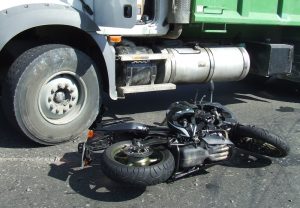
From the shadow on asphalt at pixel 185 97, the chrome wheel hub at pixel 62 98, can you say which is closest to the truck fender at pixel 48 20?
the chrome wheel hub at pixel 62 98

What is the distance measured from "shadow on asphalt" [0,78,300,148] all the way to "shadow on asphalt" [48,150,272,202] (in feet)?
2.19

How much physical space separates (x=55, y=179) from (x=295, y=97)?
17.0 feet

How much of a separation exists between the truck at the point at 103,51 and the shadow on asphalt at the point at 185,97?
0.50 meters

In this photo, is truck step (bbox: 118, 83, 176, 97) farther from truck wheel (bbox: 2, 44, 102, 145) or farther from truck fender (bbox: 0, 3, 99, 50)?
truck fender (bbox: 0, 3, 99, 50)

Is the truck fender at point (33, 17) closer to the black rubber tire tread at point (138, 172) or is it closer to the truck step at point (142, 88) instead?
the truck step at point (142, 88)

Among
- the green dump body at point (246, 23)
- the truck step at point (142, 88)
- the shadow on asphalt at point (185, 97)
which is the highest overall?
the green dump body at point (246, 23)

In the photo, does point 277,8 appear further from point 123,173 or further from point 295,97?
point 123,173

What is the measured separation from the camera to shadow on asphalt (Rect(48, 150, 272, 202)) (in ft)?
12.8

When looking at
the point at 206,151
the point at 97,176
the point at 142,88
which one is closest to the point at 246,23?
the point at 142,88

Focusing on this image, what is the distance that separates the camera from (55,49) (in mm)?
4848

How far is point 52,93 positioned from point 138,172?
1.69 metres

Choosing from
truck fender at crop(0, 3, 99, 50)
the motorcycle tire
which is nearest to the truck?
truck fender at crop(0, 3, 99, 50)

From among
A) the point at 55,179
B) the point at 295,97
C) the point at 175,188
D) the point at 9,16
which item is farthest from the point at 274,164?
the point at 295,97

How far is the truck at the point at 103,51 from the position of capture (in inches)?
186
